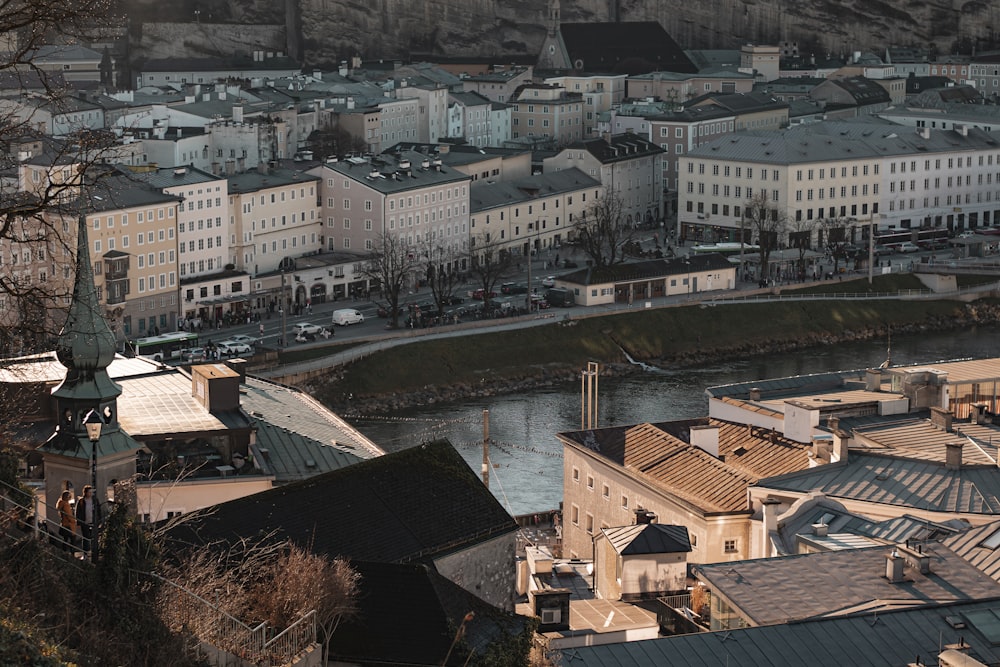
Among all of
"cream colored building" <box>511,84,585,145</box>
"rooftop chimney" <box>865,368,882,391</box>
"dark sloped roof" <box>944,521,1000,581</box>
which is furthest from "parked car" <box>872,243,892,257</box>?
"dark sloped roof" <box>944,521,1000,581</box>

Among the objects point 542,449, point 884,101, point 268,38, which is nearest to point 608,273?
point 542,449

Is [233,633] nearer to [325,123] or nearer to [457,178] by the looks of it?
[457,178]

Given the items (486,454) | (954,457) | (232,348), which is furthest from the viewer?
(232,348)

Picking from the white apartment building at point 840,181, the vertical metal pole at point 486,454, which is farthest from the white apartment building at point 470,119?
the vertical metal pole at point 486,454

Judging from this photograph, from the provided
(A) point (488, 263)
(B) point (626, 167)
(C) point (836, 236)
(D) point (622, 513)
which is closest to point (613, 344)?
(A) point (488, 263)

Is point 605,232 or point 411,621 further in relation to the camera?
point 605,232

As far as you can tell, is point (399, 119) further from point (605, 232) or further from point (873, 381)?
point (873, 381)
